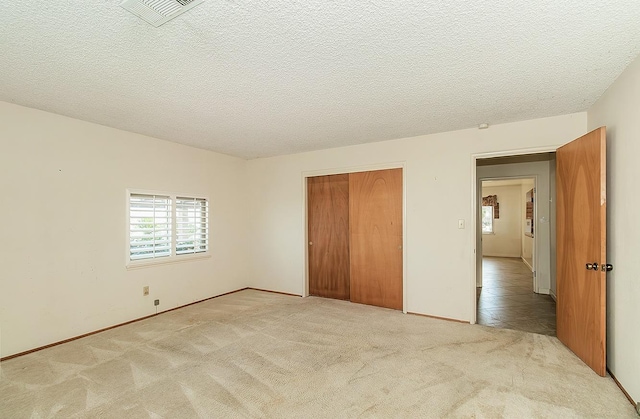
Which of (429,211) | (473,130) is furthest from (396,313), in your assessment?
(473,130)

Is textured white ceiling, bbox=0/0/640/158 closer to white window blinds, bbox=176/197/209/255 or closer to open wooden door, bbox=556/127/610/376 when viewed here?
open wooden door, bbox=556/127/610/376

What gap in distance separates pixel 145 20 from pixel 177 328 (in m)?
3.18

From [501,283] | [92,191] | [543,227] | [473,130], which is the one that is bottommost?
[501,283]

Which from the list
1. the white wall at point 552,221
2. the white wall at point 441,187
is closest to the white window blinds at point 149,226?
the white wall at point 441,187

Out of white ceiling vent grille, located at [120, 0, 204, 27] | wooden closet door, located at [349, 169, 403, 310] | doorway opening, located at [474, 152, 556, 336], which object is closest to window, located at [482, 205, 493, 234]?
doorway opening, located at [474, 152, 556, 336]

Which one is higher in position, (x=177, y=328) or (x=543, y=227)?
(x=543, y=227)

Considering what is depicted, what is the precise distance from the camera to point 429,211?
398 cm

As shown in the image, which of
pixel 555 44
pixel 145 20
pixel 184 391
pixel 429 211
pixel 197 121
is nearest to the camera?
pixel 145 20

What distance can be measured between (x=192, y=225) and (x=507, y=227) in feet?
31.1

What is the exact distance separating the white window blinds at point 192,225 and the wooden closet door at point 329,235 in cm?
170

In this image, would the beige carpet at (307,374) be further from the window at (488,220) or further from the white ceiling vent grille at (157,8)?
the window at (488,220)

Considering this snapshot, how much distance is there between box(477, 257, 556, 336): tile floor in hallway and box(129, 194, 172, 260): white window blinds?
432cm

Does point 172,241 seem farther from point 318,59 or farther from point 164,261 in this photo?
point 318,59

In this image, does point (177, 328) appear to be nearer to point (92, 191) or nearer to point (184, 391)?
point (184, 391)
